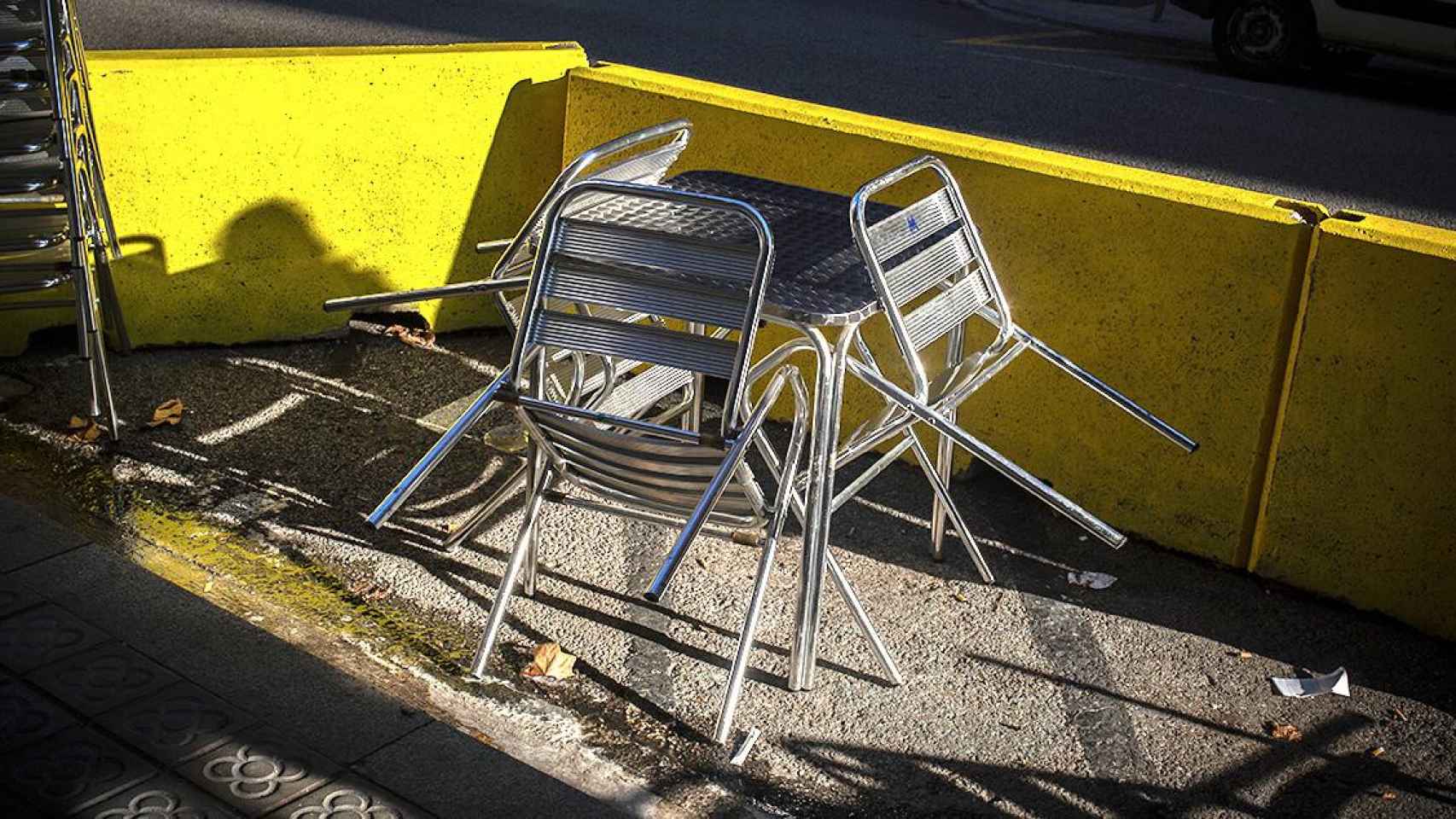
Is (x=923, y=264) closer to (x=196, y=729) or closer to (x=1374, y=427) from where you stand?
(x=1374, y=427)

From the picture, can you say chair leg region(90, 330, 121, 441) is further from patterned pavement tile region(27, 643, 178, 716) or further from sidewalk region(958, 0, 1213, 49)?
sidewalk region(958, 0, 1213, 49)

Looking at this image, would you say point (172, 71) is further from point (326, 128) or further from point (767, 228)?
point (767, 228)

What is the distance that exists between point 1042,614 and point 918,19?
11.4m

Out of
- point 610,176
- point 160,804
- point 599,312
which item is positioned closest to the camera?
point 160,804

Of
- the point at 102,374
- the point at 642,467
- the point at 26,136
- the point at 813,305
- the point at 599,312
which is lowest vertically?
the point at 102,374

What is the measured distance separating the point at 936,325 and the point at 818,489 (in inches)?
Result: 23.9

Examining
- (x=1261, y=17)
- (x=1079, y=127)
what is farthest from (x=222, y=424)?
(x=1261, y=17)

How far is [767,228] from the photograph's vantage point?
3.63m

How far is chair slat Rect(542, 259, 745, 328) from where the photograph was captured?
3.75 meters

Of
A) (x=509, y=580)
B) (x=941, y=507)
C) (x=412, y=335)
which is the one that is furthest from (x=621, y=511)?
(x=412, y=335)

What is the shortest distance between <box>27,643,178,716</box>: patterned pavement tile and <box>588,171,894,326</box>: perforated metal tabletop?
5.09 ft

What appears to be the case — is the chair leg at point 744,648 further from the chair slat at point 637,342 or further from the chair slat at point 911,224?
the chair slat at point 911,224

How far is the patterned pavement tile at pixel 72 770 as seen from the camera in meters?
3.33

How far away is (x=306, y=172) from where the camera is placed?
6098 mm
